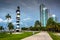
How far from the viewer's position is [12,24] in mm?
153625

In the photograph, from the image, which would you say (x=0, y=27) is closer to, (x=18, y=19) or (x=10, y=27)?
(x=10, y=27)

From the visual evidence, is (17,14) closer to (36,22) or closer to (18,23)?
(18,23)

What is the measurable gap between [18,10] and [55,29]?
2614cm

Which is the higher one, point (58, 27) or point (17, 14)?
point (17, 14)

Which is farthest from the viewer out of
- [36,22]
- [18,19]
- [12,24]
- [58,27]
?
[36,22]

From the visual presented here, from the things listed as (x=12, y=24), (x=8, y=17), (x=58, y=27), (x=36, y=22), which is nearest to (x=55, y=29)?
(x=58, y=27)

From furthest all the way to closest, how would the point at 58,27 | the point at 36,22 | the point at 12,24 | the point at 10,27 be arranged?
the point at 36,22
the point at 12,24
the point at 10,27
the point at 58,27

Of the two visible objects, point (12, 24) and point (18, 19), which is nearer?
point (18, 19)

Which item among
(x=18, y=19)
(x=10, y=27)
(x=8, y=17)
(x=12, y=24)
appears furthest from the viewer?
(x=12, y=24)

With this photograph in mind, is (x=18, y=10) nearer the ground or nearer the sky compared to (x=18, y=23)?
nearer the sky

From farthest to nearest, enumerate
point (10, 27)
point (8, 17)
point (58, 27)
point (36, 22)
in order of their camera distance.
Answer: point (36, 22) → point (10, 27) → point (8, 17) → point (58, 27)

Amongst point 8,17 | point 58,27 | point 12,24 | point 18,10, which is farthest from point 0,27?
point 58,27

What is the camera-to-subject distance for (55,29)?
109250mm

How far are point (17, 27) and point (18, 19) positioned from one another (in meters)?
5.79
